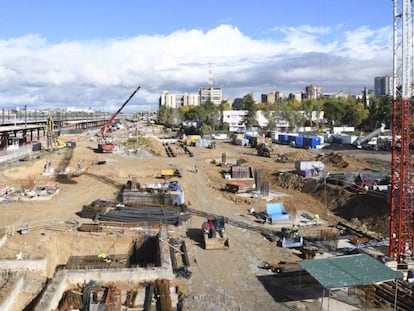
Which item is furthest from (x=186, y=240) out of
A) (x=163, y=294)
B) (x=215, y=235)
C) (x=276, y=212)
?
(x=276, y=212)

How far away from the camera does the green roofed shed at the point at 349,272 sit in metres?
11.6

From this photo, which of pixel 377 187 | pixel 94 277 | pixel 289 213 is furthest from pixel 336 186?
pixel 94 277

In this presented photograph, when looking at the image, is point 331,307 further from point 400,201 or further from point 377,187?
point 377,187

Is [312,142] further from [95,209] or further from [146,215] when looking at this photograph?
[95,209]

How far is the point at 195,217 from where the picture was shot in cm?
2312

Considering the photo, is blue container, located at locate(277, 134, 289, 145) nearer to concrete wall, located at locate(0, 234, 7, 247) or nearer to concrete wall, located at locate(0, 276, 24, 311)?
concrete wall, located at locate(0, 234, 7, 247)

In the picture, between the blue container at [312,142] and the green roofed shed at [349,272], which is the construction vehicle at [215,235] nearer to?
the green roofed shed at [349,272]

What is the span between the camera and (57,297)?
14.0m

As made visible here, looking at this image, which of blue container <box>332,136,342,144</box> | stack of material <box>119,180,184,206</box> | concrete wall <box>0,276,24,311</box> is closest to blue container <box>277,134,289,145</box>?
blue container <box>332,136,342,144</box>

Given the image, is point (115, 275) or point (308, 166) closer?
point (115, 275)

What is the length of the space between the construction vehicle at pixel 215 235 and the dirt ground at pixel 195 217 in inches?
13.7

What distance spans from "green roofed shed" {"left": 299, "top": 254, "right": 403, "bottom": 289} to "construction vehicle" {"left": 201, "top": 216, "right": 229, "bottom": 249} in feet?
18.9

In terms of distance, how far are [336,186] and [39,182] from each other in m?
21.7

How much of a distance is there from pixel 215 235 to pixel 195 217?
4848 mm
